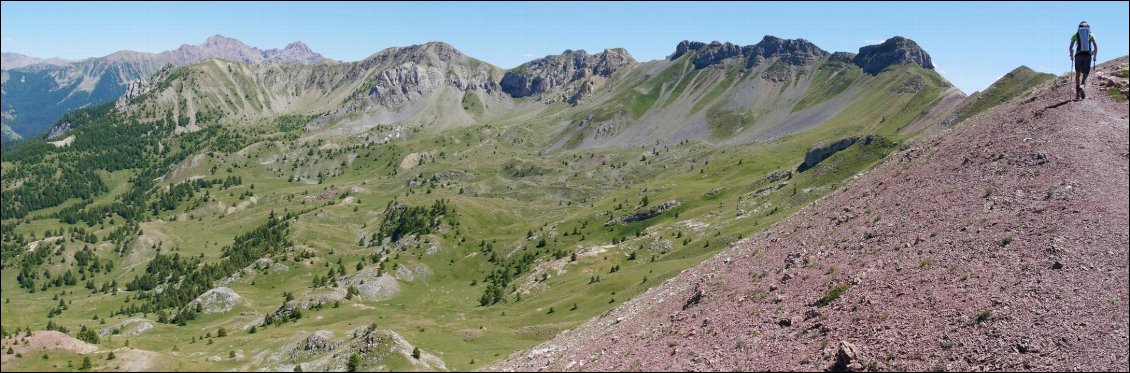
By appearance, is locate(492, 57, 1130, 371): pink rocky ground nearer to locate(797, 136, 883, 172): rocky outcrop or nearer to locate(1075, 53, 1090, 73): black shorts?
locate(1075, 53, 1090, 73): black shorts

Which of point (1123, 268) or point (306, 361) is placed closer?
point (1123, 268)

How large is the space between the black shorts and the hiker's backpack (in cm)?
38

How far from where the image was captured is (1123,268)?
3400 cm

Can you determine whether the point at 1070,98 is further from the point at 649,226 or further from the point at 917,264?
the point at 649,226

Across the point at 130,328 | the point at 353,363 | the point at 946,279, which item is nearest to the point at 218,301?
the point at 130,328

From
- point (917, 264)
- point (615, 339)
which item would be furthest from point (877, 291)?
point (615, 339)

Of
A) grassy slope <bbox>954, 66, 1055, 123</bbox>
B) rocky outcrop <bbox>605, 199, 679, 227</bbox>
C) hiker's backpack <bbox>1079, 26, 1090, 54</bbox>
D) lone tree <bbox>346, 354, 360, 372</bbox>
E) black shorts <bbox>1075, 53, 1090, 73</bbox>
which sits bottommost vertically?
rocky outcrop <bbox>605, 199, 679, 227</bbox>

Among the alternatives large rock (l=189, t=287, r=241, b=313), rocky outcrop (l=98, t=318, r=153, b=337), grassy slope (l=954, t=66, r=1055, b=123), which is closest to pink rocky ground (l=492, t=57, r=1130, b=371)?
rocky outcrop (l=98, t=318, r=153, b=337)

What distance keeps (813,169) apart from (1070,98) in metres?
91.8

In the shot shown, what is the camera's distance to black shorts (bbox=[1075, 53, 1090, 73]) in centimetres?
4716

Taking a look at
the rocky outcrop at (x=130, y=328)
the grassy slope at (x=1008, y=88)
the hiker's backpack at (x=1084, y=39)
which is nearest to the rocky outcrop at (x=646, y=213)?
the grassy slope at (x=1008, y=88)

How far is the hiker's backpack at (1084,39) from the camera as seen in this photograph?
46.6 m

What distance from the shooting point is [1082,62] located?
4781cm

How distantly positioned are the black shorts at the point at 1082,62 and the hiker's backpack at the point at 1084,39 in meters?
0.38
